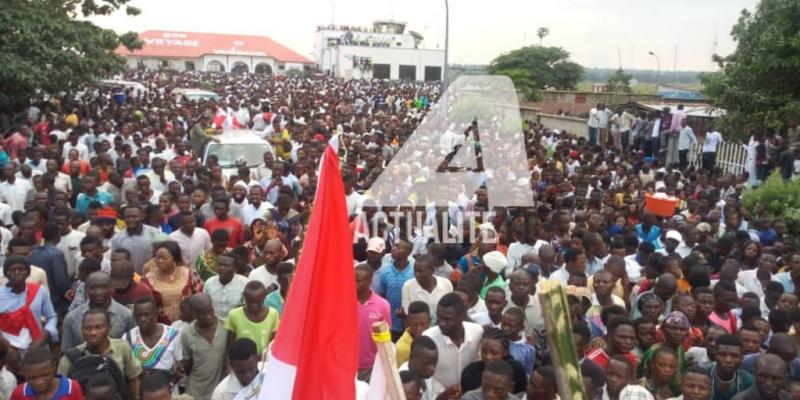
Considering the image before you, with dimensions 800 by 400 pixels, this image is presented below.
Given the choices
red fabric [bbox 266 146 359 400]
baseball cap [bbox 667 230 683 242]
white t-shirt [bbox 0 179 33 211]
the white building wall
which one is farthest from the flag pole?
the white building wall

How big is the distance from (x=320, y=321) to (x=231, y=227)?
430cm

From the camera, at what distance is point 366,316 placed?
5238mm

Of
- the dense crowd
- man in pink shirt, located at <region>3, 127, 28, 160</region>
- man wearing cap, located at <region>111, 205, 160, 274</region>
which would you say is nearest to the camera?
the dense crowd

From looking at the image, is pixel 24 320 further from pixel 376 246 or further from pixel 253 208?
pixel 253 208

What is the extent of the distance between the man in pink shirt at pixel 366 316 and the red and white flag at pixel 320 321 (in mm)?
1519

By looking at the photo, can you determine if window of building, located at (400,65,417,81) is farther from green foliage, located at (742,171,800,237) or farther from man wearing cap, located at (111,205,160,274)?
man wearing cap, located at (111,205,160,274)

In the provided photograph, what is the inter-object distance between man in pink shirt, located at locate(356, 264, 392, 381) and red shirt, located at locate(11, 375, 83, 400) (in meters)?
1.71

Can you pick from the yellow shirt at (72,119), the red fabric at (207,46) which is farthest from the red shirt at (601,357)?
the red fabric at (207,46)

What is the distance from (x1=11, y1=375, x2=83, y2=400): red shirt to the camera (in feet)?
13.0

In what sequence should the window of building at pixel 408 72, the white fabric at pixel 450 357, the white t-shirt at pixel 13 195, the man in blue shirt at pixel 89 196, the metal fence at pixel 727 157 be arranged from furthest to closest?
1. the window of building at pixel 408 72
2. the metal fence at pixel 727 157
3. the white t-shirt at pixel 13 195
4. the man in blue shirt at pixel 89 196
5. the white fabric at pixel 450 357

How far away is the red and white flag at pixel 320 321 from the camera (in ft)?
11.0

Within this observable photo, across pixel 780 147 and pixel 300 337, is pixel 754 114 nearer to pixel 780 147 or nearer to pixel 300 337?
pixel 780 147

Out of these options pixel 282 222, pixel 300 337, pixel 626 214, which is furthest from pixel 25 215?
pixel 626 214

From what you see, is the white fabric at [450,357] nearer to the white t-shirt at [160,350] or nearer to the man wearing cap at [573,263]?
the white t-shirt at [160,350]
